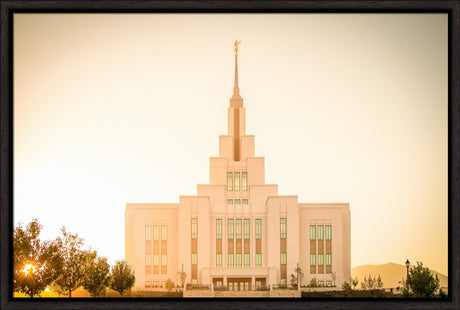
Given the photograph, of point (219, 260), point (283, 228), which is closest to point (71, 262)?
point (219, 260)

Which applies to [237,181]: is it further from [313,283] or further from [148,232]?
[313,283]

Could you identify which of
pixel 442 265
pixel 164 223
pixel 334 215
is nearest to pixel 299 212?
pixel 334 215

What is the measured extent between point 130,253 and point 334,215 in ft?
40.2

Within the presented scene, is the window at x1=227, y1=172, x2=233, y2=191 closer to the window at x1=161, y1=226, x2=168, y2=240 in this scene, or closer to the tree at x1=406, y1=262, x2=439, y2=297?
the window at x1=161, y1=226, x2=168, y2=240

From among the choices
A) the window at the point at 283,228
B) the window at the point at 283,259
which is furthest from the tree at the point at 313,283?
the window at the point at 283,228

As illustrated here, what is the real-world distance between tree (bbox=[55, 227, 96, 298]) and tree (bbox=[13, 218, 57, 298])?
879 millimetres

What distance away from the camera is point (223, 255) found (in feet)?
153

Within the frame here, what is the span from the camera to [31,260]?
31641 mm

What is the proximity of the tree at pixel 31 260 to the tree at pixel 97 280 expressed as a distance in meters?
1.77

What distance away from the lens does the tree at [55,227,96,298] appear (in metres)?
33.4

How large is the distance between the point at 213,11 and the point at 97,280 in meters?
17.3

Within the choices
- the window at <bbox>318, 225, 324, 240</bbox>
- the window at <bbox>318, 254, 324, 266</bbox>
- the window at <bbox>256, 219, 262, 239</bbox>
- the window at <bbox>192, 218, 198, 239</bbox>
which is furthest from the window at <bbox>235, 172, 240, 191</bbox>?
the window at <bbox>318, 254, 324, 266</bbox>

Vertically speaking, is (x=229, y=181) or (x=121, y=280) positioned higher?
(x=229, y=181)
